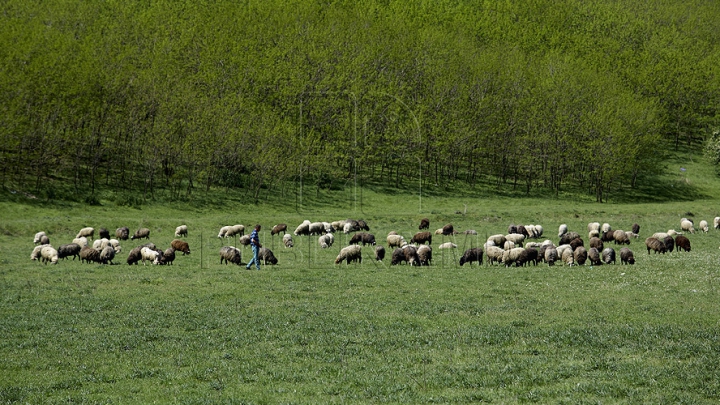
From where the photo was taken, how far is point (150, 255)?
38.3 meters

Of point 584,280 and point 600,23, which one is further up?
point 600,23

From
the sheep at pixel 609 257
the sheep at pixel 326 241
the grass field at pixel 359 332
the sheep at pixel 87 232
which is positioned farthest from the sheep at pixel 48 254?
the sheep at pixel 609 257

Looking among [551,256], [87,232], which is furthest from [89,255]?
[551,256]

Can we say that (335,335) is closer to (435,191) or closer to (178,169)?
(178,169)

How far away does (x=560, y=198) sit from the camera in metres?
101

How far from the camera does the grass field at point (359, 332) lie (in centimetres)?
1511

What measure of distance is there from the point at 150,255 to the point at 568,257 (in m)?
23.5

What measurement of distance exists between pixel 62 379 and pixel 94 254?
24.5m

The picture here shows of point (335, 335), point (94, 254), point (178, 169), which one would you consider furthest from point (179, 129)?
point (335, 335)

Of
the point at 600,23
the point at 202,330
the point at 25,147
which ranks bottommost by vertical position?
the point at 202,330

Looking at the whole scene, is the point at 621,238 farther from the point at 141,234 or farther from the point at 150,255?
the point at 141,234

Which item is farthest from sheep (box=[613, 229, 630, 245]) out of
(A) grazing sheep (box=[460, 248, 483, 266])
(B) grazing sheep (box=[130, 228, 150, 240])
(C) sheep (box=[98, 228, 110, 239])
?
(C) sheep (box=[98, 228, 110, 239])

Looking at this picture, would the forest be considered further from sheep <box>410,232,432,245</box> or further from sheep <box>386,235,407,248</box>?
sheep <box>386,235,407,248</box>

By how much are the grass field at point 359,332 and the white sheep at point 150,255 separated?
138 cm
